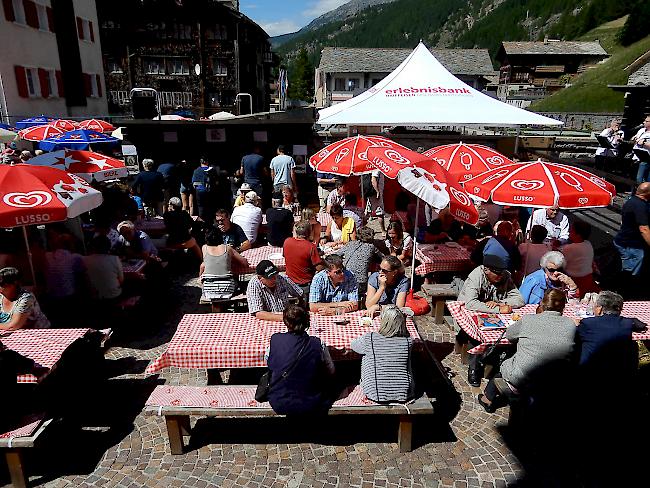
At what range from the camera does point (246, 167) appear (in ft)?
39.5

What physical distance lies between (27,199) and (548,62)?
93254 millimetres

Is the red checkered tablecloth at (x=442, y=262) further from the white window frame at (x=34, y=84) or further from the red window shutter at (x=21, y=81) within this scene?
the white window frame at (x=34, y=84)

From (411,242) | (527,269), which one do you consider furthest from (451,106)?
(527,269)

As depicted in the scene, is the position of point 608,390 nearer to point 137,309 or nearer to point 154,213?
point 137,309

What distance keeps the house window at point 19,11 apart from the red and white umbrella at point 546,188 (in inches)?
995

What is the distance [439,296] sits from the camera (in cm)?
680

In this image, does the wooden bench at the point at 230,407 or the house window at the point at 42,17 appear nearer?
the wooden bench at the point at 230,407

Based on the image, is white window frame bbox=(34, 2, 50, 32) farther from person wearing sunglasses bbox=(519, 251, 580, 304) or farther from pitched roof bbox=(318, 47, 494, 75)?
pitched roof bbox=(318, 47, 494, 75)

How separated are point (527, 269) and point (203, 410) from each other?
4.65 m

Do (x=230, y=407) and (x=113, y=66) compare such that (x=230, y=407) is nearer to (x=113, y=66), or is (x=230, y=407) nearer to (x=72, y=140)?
(x=72, y=140)

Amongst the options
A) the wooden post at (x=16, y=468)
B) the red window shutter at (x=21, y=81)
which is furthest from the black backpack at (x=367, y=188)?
the red window shutter at (x=21, y=81)

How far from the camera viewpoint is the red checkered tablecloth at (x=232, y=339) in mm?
4586

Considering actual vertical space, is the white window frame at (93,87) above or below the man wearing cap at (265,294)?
above

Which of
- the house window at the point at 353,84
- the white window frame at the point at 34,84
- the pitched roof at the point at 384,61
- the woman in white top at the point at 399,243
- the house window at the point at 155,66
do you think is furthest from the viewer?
the house window at the point at 353,84
